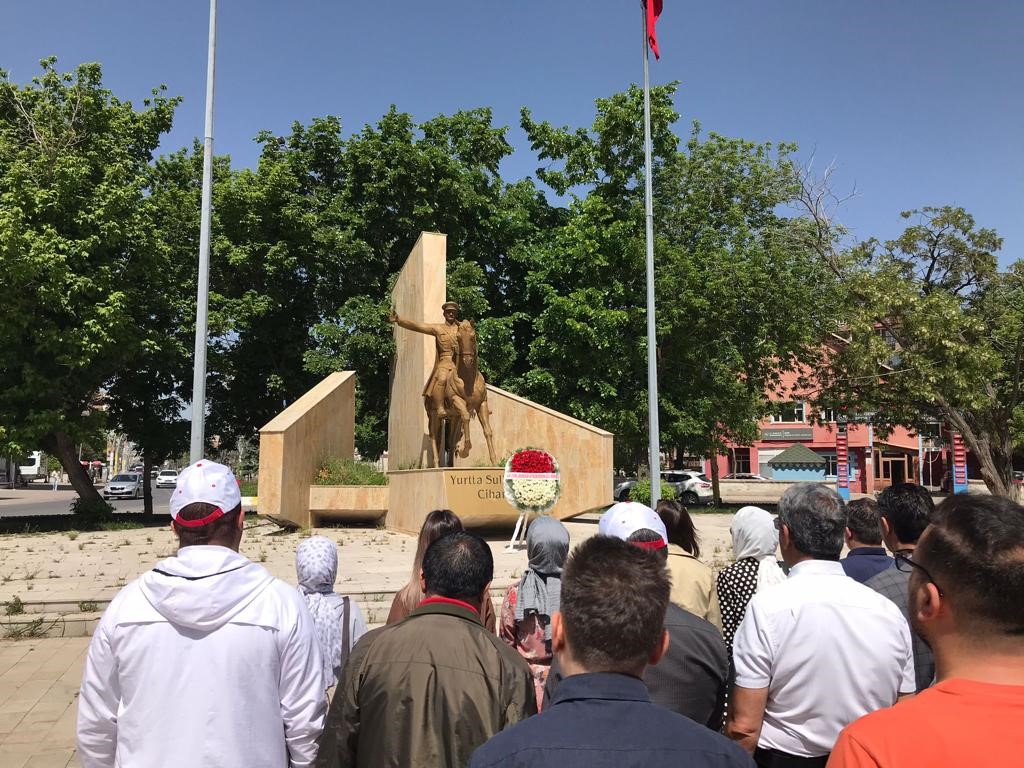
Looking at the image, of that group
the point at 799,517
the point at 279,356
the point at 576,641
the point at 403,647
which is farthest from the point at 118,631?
the point at 279,356

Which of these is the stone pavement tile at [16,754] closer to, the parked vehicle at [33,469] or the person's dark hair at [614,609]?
the person's dark hair at [614,609]

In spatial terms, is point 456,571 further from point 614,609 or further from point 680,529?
point 680,529

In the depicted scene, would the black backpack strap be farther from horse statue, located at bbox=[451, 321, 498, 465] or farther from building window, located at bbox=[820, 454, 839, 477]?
building window, located at bbox=[820, 454, 839, 477]

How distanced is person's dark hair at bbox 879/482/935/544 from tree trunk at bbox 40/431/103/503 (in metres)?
19.0

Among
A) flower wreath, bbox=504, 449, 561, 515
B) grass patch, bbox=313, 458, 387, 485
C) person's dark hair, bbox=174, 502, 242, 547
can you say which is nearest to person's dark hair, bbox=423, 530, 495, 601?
person's dark hair, bbox=174, 502, 242, 547

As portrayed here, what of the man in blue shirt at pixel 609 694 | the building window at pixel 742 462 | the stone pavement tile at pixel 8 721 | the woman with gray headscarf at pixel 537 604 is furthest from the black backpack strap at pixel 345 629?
the building window at pixel 742 462

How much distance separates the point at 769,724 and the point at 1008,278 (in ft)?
90.9

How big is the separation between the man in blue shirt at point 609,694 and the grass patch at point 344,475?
1715 cm

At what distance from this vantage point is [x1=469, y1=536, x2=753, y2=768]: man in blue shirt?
56.9 inches

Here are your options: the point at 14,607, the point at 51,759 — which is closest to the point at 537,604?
the point at 51,759

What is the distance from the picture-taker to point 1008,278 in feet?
83.4

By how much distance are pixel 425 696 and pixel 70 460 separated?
63.8ft

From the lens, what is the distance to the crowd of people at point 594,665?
4.67ft

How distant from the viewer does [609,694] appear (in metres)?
1.54
